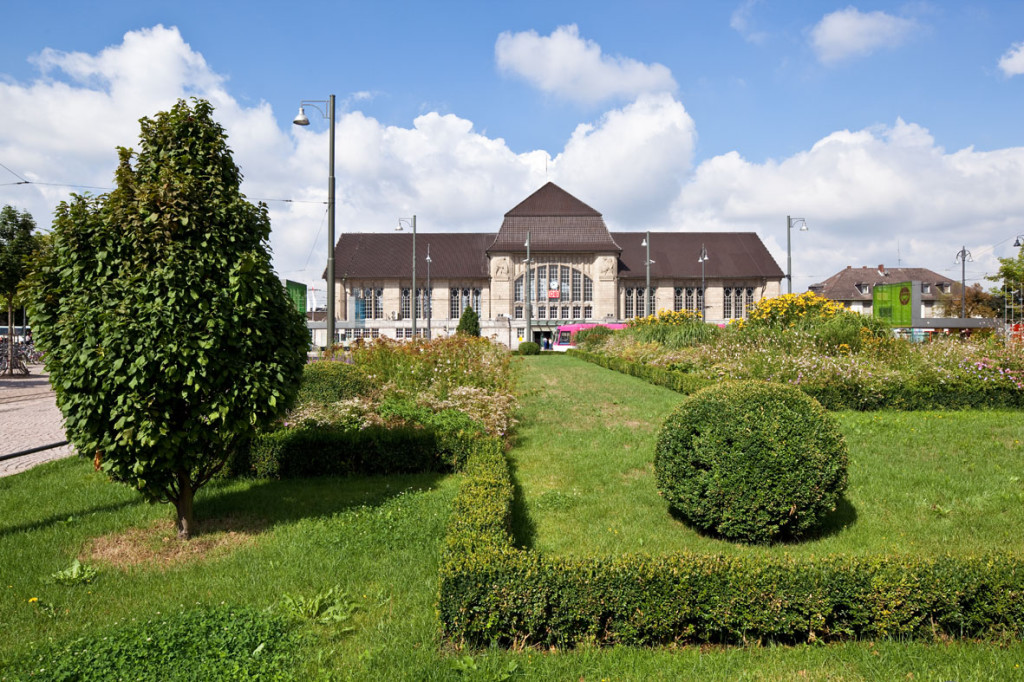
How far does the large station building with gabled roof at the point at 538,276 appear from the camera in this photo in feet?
208

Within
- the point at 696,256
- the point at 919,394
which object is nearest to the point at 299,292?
the point at 919,394

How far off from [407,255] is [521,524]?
62.5 meters

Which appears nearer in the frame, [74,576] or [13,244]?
[74,576]

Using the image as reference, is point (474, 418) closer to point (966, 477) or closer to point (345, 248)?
point (966, 477)

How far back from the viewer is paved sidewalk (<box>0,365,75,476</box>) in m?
10.0

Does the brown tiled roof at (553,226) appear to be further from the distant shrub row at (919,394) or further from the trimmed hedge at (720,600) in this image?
the trimmed hedge at (720,600)

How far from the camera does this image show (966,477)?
7.75m

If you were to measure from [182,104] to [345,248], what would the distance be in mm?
64585

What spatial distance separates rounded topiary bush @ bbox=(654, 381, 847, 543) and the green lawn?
30.7 inches

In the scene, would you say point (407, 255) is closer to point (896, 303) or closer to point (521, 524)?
point (896, 303)

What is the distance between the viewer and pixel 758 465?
18.3ft

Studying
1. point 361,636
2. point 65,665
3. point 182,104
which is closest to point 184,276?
point 182,104

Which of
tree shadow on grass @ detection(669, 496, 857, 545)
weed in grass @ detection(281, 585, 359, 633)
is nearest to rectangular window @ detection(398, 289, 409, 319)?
tree shadow on grass @ detection(669, 496, 857, 545)

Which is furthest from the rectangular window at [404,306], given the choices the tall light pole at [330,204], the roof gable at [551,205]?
the tall light pole at [330,204]
